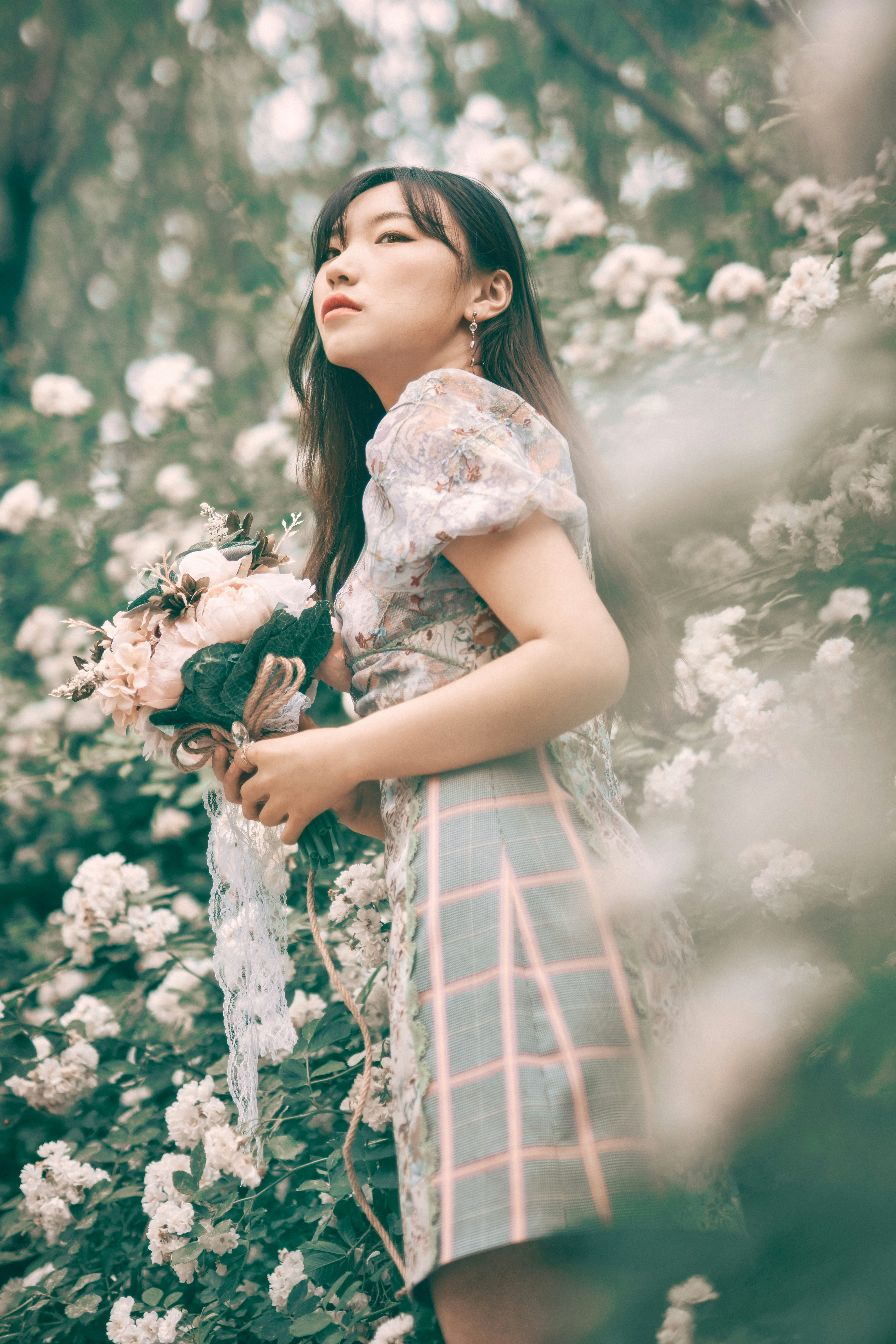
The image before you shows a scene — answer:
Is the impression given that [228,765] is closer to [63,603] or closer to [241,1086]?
[241,1086]

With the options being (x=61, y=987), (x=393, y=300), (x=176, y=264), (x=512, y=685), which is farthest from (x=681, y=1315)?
(x=176, y=264)

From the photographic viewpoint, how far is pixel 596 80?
6.36 feet

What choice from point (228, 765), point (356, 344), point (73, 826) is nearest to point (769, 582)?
point (356, 344)

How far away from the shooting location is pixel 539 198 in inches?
73.2

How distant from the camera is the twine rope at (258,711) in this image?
869 mm

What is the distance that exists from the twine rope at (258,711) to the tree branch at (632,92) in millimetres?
1533

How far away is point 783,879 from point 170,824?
1316 mm

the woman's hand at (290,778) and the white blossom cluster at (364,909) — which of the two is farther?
the white blossom cluster at (364,909)

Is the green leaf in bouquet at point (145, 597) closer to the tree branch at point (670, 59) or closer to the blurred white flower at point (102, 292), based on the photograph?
the tree branch at point (670, 59)

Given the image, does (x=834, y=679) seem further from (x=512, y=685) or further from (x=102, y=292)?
(x=102, y=292)

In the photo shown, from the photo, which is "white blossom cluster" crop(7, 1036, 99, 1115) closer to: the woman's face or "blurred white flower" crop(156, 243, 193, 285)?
the woman's face

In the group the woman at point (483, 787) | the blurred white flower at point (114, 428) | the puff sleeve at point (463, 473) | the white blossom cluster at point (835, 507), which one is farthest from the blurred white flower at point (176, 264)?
the puff sleeve at point (463, 473)

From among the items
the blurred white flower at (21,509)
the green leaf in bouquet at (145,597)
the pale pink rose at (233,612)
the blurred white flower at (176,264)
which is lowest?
the pale pink rose at (233,612)

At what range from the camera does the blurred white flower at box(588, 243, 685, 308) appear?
1.80 metres
